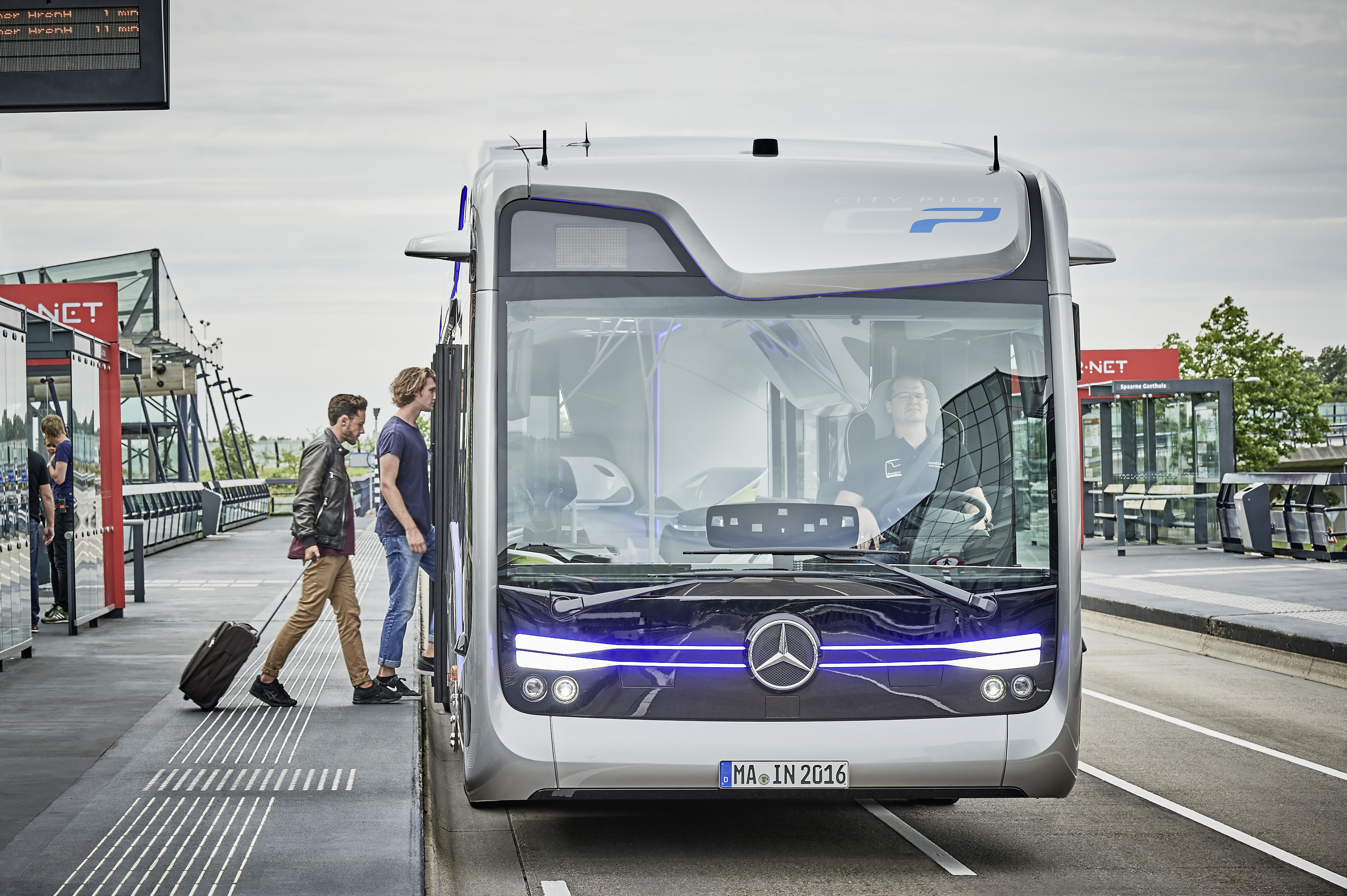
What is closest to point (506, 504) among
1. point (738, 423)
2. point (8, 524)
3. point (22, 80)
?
point (738, 423)

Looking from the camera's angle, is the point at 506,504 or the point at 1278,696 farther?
the point at 1278,696

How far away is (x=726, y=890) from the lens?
5.35 m

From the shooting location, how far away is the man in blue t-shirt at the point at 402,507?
869 centimetres

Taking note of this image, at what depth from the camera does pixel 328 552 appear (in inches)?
332

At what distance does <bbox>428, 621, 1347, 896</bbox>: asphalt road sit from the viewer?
5.46 m

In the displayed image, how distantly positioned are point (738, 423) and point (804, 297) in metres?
0.54

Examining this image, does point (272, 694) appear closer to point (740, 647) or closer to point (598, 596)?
point (598, 596)

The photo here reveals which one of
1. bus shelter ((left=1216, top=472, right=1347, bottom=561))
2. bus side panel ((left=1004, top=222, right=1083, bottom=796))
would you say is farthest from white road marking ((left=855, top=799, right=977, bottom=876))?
bus shelter ((left=1216, top=472, right=1347, bottom=561))

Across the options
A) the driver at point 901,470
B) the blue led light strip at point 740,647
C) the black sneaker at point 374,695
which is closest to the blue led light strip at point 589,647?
the blue led light strip at point 740,647

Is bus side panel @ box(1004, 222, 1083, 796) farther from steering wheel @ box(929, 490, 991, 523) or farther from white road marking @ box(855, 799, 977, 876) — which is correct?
white road marking @ box(855, 799, 977, 876)

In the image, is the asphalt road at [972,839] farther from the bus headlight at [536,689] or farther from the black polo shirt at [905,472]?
the black polo shirt at [905,472]

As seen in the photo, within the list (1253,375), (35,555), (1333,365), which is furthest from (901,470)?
(1333,365)

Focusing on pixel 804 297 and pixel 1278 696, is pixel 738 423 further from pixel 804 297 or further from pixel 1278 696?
pixel 1278 696

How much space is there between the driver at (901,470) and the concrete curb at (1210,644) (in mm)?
5013
